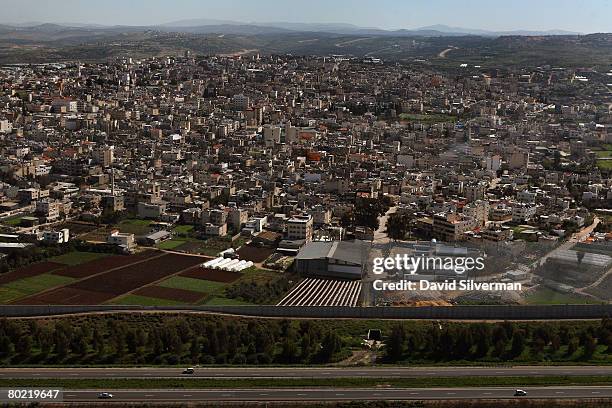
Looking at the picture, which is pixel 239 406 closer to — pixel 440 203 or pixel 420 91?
pixel 440 203

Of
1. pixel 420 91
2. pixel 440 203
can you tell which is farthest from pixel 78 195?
pixel 420 91

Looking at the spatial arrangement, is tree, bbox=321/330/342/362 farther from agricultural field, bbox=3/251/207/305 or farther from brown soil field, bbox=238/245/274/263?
brown soil field, bbox=238/245/274/263

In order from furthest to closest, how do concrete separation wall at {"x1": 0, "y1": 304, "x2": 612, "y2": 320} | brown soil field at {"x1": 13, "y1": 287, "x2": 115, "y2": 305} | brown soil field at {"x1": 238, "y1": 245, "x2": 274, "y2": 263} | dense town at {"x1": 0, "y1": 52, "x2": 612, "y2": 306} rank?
brown soil field at {"x1": 238, "y1": 245, "x2": 274, "y2": 263}
dense town at {"x1": 0, "y1": 52, "x2": 612, "y2": 306}
brown soil field at {"x1": 13, "y1": 287, "x2": 115, "y2": 305}
concrete separation wall at {"x1": 0, "y1": 304, "x2": 612, "y2": 320}

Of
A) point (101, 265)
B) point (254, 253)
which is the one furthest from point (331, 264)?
point (101, 265)

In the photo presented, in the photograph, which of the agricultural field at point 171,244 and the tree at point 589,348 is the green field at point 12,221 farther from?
the tree at point 589,348

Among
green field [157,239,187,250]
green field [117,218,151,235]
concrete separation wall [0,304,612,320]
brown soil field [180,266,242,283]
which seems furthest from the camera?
green field [117,218,151,235]

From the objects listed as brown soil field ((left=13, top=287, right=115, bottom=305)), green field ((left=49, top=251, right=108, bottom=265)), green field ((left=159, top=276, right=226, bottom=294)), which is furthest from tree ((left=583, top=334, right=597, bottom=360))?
green field ((left=49, top=251, right=108, bottom=265))
